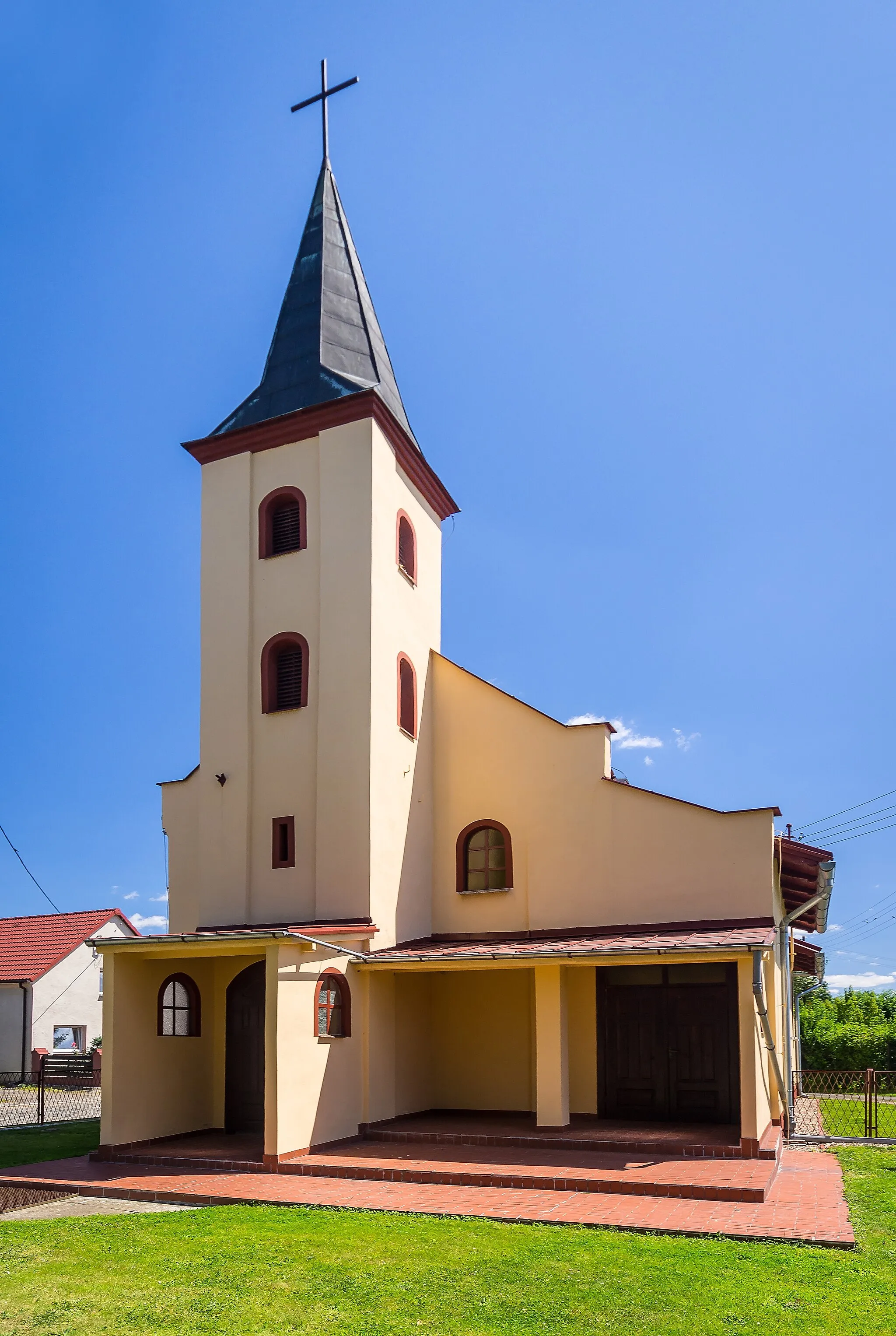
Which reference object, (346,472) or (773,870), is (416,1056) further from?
(346,472)

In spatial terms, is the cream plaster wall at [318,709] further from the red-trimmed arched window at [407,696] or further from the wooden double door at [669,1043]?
the wooden double door at [669,1043]

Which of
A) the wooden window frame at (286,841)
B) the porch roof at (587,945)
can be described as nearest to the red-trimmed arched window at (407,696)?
the wooden window frame at (286,841)

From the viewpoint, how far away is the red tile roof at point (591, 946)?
14.3 meters

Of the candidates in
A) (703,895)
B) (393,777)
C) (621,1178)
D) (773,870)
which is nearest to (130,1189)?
(621,1178)

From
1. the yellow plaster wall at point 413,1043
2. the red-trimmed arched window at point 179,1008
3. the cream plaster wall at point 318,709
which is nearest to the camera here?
the red-trimmed arched window at point 179,1008

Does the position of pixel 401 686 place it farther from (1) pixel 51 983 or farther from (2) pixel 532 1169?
(1) pixel 51 983

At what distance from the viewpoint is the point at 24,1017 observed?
109 ft

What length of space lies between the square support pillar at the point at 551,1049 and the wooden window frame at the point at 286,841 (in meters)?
4.65

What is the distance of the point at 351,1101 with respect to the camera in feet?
52.5

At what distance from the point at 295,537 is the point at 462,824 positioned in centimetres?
606

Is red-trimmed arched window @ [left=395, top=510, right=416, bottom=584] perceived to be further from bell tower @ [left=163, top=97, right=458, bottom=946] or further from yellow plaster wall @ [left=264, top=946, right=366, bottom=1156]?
yellow plaster wall @ [left=264, top=946, right=366, bottom=1156]

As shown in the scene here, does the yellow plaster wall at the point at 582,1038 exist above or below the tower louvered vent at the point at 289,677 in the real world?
below

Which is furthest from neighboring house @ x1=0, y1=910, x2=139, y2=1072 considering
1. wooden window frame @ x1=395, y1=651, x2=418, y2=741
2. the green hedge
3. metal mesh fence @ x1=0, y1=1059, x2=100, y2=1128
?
the green hedge

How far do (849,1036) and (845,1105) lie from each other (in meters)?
7.89
